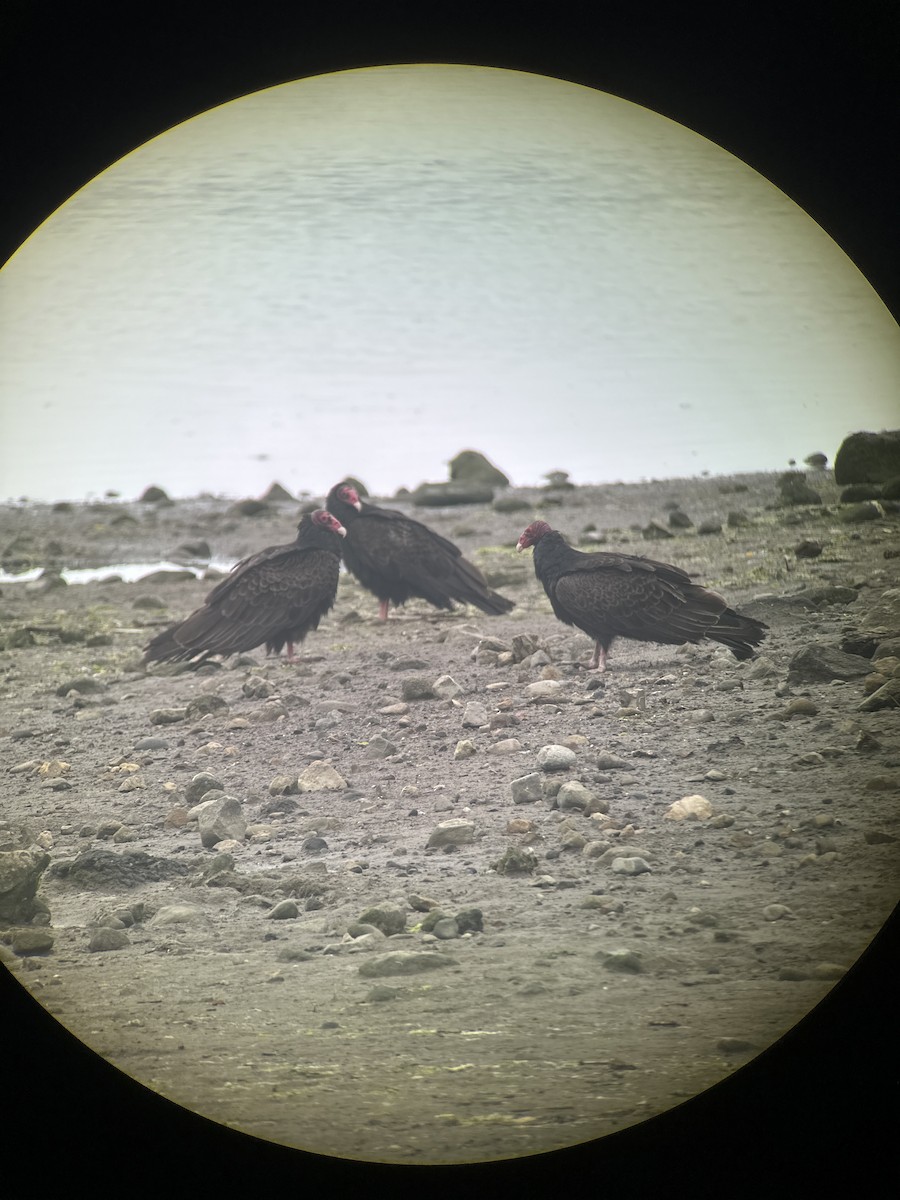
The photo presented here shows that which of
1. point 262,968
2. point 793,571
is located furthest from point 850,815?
point 262,968

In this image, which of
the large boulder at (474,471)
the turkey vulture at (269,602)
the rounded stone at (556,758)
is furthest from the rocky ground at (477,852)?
the large boulder at (474,471)

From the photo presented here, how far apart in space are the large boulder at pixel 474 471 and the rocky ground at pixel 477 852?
33 centimetres

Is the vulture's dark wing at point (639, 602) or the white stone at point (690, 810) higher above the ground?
the vulture's dark wing at point (639, 602)

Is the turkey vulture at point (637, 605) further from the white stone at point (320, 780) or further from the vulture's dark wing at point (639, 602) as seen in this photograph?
the white stone at point (320, 780)

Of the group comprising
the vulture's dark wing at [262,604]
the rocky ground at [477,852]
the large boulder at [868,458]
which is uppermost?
the large boulder at [868,458]

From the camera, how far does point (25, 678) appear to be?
4.95m

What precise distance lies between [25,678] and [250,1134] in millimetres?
2288

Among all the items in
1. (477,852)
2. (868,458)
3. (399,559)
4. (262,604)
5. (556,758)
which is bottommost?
(477,852)

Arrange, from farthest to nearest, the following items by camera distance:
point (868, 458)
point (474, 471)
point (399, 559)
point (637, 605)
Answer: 1. point (399, 559)
2. point (474, 471)
3. point (637, 605)
4. point (868, 458)

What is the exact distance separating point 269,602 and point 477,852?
183cm

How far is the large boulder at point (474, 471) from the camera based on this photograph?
4.92m

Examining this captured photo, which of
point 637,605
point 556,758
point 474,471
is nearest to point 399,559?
point 474,471

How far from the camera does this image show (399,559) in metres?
5.64

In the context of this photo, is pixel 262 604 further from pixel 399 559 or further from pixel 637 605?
pixel 637 605
